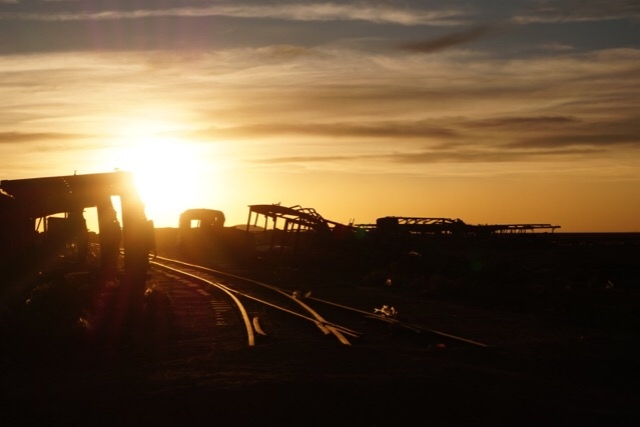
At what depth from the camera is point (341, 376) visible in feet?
38.4

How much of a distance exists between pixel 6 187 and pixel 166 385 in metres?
10.8

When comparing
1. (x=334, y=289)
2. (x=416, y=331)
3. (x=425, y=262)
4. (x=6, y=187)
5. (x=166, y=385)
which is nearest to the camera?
(x=166, y=385)

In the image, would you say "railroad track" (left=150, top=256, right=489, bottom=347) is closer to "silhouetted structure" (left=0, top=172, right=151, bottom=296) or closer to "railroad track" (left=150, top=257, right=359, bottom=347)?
"railroad track" (left=150, top=257, right=359, bottom=347)

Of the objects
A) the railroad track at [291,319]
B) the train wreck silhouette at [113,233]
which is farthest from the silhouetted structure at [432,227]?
the railroad track at [291,319]

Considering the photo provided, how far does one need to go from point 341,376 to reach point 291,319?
955cm

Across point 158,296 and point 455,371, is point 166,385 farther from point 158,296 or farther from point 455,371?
point 158,296

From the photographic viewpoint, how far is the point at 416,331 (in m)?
17.9

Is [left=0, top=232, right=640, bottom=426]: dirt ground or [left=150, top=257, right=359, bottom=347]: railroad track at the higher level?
[left=150, top=257, right=359, bottom=347]: railroad track

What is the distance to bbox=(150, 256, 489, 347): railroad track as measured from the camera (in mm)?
17500

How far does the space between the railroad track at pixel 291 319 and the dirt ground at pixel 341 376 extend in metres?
0.42

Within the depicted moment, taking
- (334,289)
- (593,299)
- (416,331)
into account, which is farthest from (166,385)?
(334,289)

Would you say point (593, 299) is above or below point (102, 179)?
below

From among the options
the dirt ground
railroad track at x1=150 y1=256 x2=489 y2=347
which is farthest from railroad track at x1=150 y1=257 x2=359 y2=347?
the dirt ground

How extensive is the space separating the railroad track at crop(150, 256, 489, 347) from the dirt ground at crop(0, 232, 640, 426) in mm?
421
